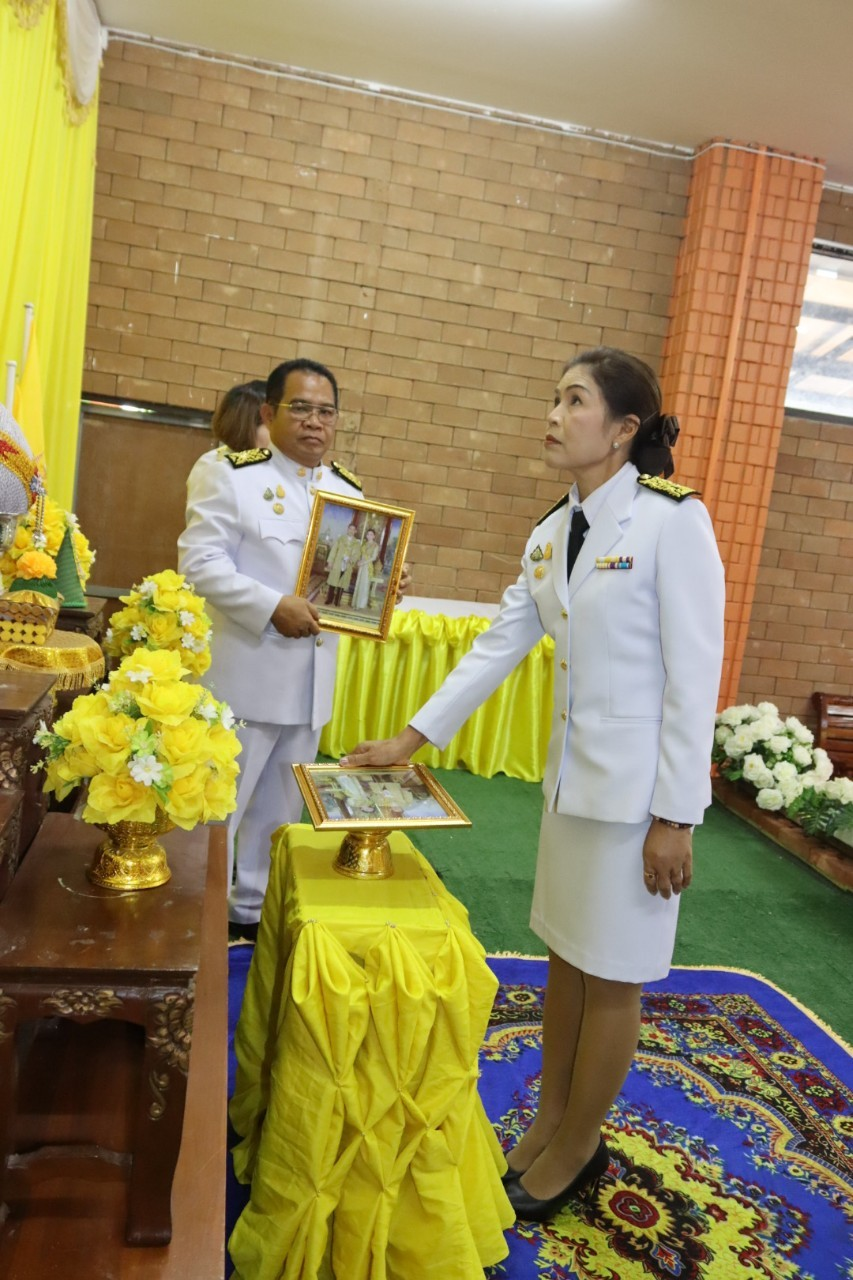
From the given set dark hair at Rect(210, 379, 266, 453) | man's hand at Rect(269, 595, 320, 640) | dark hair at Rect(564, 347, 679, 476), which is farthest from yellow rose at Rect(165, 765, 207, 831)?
dark hair at Rect(210, 379, 266, 453)

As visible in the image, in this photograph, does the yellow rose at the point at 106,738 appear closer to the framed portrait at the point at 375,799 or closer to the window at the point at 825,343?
the framed portrait at the point at 375,799

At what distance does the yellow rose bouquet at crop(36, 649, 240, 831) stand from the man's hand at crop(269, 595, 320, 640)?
118 cm

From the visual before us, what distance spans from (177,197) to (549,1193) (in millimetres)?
5364

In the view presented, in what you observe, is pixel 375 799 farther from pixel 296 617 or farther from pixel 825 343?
pixel 825 343

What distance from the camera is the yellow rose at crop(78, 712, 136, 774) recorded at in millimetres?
1292

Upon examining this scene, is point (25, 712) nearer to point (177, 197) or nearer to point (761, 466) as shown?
point (177, 197)

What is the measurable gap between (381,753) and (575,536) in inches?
23.2

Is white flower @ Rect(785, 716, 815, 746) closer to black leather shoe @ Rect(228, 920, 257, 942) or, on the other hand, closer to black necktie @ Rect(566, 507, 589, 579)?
black leather shoe @ Rect(228, 920, 257, 942)

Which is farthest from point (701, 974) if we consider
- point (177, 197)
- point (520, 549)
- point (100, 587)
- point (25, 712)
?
point (177, 197)

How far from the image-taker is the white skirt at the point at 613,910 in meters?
1.81

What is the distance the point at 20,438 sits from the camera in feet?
5.14

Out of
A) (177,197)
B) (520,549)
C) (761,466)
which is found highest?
(177,197)

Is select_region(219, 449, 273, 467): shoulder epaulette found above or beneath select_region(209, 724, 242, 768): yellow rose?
above

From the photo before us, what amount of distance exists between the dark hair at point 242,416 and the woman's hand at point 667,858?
91.8 inches
